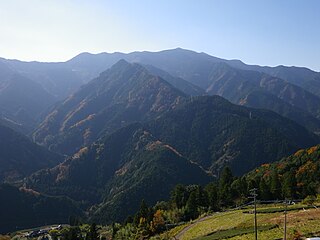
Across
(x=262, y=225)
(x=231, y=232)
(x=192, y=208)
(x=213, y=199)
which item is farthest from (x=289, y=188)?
(x=231, y=232)

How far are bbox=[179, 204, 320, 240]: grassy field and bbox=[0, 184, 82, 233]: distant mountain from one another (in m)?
129

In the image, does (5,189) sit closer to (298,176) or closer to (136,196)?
(136,196)

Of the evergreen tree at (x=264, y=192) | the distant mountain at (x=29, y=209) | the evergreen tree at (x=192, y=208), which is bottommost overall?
the distant mountain at (x=29, y=209)

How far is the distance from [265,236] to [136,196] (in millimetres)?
128290

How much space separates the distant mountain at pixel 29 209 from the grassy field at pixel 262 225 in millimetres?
128600

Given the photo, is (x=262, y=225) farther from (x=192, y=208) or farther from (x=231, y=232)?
(x=192, y=208)

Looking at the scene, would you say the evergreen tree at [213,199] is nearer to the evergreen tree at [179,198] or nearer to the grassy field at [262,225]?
the evergreen tree at [179,198]

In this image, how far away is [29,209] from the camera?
179 metres

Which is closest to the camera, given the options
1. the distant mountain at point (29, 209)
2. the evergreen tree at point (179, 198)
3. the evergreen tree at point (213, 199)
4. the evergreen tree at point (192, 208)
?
the evergreen tree at point (192, 208)

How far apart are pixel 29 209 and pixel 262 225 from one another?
501 ft

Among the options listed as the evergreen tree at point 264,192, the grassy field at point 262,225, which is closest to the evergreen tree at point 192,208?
the evergreen tree at point 264,192

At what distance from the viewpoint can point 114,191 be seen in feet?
643

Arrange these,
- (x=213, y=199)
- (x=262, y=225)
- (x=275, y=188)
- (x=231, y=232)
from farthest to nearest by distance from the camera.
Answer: (x=213, y=199) → (x=275, y=188) → (x=231, y=232) → (x=262, y=225)

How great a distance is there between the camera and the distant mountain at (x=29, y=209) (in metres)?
170
